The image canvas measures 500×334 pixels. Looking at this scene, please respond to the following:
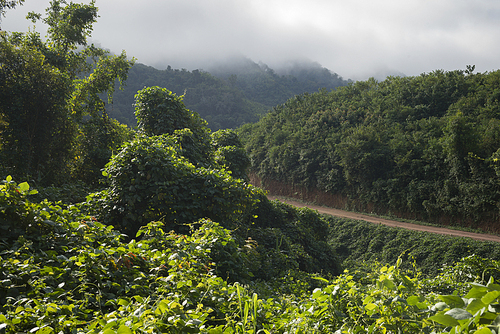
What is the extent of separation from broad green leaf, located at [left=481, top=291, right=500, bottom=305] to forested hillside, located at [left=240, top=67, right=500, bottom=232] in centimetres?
1570

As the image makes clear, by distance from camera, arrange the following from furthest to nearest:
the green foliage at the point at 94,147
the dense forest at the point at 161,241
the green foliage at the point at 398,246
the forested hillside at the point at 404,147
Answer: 1. the forested hillside at the point at 404,147
2. the green foliage at the point at 398,246
3. the green foliage at the point at 94,147
4. the dense forest at the point at 161,241

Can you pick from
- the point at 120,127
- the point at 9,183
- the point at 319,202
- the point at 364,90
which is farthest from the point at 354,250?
the point at 364,90

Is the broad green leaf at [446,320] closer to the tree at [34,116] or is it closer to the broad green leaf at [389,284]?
the broad green leaf at [389,284]

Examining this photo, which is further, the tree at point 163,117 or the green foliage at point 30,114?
the tree at point 163,117

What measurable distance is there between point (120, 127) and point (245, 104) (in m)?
50.6

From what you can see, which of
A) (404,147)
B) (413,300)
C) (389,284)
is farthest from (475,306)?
(404,147)

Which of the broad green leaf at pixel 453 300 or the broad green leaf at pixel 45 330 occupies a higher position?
the broad green leaf at pixel 453 300

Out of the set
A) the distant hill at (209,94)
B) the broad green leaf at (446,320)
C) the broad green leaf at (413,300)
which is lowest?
the broad green leaf at (413,300)

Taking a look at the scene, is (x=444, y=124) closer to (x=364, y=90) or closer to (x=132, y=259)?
(x=364, y=90)

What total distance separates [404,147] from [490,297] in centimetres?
2033

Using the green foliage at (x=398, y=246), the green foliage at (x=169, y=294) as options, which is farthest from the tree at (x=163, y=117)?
the green foliage at (x=398, y=246)

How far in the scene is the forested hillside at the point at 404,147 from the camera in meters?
15.5

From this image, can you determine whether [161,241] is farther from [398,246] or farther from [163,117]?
[398,246]

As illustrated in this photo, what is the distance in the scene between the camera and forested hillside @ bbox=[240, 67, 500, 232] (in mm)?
15521
